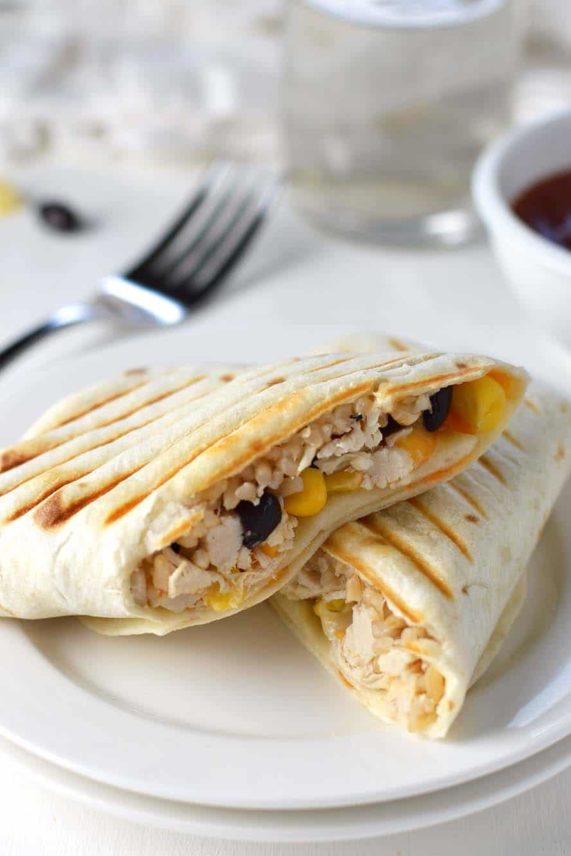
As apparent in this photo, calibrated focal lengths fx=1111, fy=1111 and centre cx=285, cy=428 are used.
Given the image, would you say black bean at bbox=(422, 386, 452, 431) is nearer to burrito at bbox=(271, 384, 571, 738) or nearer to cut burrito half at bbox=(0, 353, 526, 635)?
cut burrito half at bbox=(0, 353, 526, 635)

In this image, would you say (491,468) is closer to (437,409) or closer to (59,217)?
(437,409)

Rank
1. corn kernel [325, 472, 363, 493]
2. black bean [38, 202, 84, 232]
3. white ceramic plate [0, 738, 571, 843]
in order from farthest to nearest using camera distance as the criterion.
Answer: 1. black bean [38, 202, 84, 232]
2. corn kernel [325, 472, 363, 493]
3. white ceramic plate [0, 738, 571, 843]

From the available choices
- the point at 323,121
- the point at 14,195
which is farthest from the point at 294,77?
the point at 14,195

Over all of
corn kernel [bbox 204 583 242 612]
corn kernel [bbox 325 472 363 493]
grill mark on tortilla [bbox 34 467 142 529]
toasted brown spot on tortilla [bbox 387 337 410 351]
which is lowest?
corn kernel [bbox 204 583 242 612]

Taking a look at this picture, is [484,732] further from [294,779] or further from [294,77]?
[294,77]

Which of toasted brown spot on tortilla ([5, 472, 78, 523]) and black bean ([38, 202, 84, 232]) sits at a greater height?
toasted brown spot on tortilla ([5, 472, 78, 523])

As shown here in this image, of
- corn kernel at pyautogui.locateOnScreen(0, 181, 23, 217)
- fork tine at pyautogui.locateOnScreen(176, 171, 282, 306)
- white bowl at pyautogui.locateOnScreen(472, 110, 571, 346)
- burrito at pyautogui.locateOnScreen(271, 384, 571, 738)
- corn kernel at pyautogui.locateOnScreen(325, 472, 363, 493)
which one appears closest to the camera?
burrito at pyautogui.locateOnScreen(271, 384, 571, 738)

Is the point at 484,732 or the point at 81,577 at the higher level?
the point at 81,577

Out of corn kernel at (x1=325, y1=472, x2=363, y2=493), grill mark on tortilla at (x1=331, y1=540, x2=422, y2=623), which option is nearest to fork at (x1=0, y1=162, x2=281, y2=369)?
corn kernel at (x1=325, y1=472, x2=363, y2=493)

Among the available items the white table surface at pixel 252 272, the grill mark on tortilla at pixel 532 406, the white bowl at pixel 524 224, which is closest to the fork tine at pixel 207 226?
the white table surface at pixel 252 272
